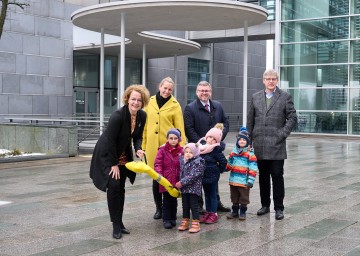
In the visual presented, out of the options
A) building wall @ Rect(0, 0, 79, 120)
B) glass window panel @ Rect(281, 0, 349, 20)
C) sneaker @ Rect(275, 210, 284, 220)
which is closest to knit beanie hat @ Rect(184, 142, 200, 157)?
sneaker @ Rect(275, 210, 284, 220)

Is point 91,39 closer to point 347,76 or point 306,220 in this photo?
point 347,76

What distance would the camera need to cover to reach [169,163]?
6.56m

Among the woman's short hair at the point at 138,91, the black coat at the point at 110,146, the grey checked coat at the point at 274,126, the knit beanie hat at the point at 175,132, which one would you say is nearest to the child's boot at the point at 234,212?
the grey checked coat at the point at 274,126

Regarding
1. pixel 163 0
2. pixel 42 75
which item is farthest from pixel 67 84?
pixel 163 0

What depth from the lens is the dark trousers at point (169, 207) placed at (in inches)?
259

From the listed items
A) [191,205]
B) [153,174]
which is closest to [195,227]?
[191,205]

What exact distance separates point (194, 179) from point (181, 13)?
11284 mm

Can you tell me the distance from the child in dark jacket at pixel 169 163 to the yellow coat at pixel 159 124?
0.36 meters

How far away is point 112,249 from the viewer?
217 inches

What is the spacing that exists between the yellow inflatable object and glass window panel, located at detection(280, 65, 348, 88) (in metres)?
22.8

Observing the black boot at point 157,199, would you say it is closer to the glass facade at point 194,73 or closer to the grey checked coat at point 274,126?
the grey checked coat at point 274,126

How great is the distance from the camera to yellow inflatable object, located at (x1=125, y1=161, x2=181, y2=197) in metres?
5.95

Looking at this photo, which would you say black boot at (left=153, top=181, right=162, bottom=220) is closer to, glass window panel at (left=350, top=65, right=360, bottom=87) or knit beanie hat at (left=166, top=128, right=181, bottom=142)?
knit beanie hat at (left=166, top=128, right=181, bottom=142)

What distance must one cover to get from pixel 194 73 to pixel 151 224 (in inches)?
1074
